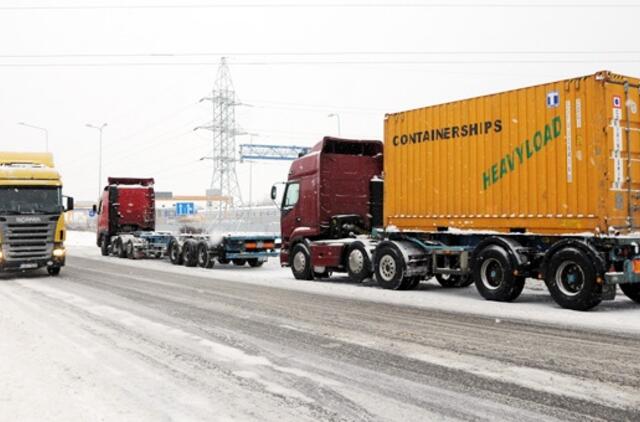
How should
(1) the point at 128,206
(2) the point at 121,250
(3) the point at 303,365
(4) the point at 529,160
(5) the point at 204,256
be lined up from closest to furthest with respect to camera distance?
(3) the point at 303,365 → (4) the point at 529,160 → (5) the point at 204,256 → (2) the point at 121,250 → (1) the point at 128,206

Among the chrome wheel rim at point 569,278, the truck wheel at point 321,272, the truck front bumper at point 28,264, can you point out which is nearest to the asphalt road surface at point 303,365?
the chrome wheel rim at point 569,278

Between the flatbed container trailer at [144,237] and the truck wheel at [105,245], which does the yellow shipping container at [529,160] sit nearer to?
the flatbed container trailer at [144,237]

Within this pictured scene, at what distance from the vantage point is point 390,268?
1278 centimetres

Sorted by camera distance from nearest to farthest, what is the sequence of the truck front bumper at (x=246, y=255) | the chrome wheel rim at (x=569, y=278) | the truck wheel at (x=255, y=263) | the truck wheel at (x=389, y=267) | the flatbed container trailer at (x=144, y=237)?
the chrome wheel rim at (x=569, y=278) → the truck wheel at (x=389, y=267) → the truck front bumper at (x=246, y=255) → the flatbed container trailer at (x=144, y=237) → the truck wheel at (x=255, y=263)

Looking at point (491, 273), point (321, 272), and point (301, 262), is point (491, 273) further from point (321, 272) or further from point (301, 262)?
point (301, 262)

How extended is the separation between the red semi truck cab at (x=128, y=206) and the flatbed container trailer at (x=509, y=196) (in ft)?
45.2

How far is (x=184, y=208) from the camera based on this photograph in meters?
33.4

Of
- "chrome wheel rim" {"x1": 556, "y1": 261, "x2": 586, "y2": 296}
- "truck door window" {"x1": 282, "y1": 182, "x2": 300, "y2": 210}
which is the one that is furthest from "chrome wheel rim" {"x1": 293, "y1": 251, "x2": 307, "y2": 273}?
"chrome wheel rim" {"x1": 556, "y1": 261, "x2": 586, "y2": 296}

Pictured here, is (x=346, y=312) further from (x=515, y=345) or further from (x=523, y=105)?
(x=523, y=105)

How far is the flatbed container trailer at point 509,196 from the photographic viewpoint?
948cm

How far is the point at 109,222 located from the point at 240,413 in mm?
23769

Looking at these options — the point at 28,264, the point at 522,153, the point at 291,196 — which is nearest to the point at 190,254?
the point at 28,264

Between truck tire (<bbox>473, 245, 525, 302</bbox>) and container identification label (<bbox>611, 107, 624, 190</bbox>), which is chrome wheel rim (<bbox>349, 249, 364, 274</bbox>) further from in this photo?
container identification label (<bbox>611, 107, 624, 190</bbox>)

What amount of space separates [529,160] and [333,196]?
550 cm
